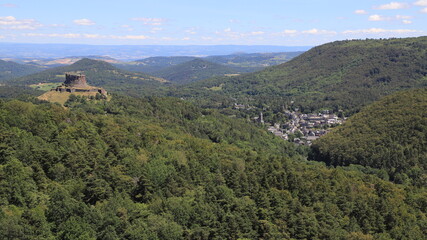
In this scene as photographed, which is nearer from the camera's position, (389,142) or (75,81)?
(389,142)

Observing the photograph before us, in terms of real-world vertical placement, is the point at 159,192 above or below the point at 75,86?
below

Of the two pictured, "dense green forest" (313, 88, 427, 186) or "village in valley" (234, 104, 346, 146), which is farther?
"village in valley" (234, 104, 346, 146)

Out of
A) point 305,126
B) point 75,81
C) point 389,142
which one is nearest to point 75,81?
point 75,81

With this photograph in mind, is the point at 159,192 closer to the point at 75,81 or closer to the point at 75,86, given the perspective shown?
the point at 75,86

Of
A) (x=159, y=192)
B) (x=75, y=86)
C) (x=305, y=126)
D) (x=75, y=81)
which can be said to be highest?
(x=75, y=81)

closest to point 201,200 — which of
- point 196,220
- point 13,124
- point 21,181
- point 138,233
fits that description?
point 196,220

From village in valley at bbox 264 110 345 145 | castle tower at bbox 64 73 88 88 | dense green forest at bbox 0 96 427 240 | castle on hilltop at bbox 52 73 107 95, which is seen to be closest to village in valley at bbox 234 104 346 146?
village in valley at bbox 264 110 345 145

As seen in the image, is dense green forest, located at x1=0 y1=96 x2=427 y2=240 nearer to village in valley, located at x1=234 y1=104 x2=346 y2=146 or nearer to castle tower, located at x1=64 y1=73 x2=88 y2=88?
castle tower, located at x1=64 y1=73 x2=88 y2=88
